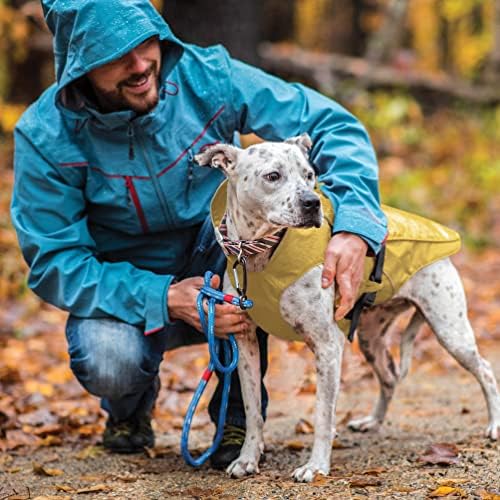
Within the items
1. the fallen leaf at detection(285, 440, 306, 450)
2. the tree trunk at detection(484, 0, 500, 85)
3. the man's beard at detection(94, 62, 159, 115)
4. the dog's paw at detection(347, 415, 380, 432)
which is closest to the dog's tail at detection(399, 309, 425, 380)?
the dog's paw at detection(347, 415, 380, 432)

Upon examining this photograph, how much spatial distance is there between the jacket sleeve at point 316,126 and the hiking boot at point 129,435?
144cm

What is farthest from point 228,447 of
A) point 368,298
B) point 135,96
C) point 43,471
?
point 135,96

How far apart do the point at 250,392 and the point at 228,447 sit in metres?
0.30

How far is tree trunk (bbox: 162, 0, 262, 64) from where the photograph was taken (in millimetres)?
5871

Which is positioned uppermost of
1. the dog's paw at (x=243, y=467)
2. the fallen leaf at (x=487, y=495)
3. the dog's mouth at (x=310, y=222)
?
the dog's mouth at (x=310, y=222)

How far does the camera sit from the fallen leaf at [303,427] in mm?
4141

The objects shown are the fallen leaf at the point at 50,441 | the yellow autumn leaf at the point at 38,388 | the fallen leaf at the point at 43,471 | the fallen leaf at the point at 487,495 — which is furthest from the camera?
the yellow autumn leaf at the point at 38,388

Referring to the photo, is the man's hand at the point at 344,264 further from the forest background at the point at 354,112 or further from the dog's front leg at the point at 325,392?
the forest background at the point at 354,112

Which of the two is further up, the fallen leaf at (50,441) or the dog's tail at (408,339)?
the dog's tail at (408,339)

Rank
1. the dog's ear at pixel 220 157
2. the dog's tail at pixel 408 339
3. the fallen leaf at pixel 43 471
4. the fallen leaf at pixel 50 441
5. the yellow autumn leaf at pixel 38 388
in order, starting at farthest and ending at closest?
the yellow autumn leaf at pixel 38 388 < the fallen leaf at pixel 50 441 < the dog's tail at pixel 408 339 < the fallen leaf at pixel 43 471 < the dog's ear at pixel 220 157

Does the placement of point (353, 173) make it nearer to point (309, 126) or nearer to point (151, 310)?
point (309, 126)

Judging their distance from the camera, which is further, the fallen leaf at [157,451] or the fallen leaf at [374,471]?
the fallen leaf at [157,451]

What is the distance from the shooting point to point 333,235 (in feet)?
10.5

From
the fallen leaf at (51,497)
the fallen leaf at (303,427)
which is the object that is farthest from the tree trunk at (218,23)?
the fallen leaf at (51,497)
